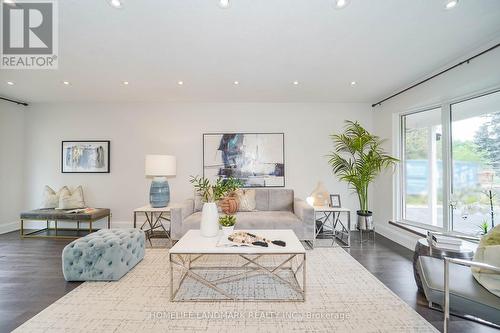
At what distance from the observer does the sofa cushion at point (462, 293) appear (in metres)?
1.50

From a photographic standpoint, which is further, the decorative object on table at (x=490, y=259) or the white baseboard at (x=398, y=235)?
the white baseboard at (x=398, y=235)

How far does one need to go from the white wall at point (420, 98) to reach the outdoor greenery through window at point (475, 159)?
0.78 ft

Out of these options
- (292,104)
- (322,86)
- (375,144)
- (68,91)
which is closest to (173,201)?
(68,91)

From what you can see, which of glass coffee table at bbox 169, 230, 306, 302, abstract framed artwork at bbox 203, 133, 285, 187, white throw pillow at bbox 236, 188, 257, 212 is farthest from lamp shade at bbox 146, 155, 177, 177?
glass coffee table at bbox 169, 230, 306, 302

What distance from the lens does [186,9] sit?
200 cm

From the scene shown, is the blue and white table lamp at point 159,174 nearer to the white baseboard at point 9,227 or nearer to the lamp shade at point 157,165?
the lamp shade at point 157,165

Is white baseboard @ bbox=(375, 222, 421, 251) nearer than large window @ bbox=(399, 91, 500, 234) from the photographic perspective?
No

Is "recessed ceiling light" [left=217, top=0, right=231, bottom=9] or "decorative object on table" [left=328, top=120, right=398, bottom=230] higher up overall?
"recessed ceiling light" [left=217, top=0, right=231, bottom=9]

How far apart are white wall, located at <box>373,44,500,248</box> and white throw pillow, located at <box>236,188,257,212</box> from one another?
8.18 ft

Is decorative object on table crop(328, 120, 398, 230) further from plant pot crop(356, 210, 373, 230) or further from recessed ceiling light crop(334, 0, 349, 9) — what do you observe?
recessed ceiling light crop(334, 0, 349, 9)

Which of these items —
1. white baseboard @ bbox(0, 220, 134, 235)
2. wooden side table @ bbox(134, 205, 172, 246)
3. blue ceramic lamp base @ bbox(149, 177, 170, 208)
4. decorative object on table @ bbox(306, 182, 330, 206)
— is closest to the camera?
blue ceramic lamp base @ bbox(149, 177, 170, 208)

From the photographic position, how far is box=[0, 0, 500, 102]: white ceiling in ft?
6.59

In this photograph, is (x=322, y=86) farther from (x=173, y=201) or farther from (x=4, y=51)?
(x=4, y=51)

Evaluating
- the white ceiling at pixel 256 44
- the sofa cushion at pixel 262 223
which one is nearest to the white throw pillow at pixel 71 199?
the white ceiling at pixel 256 44
